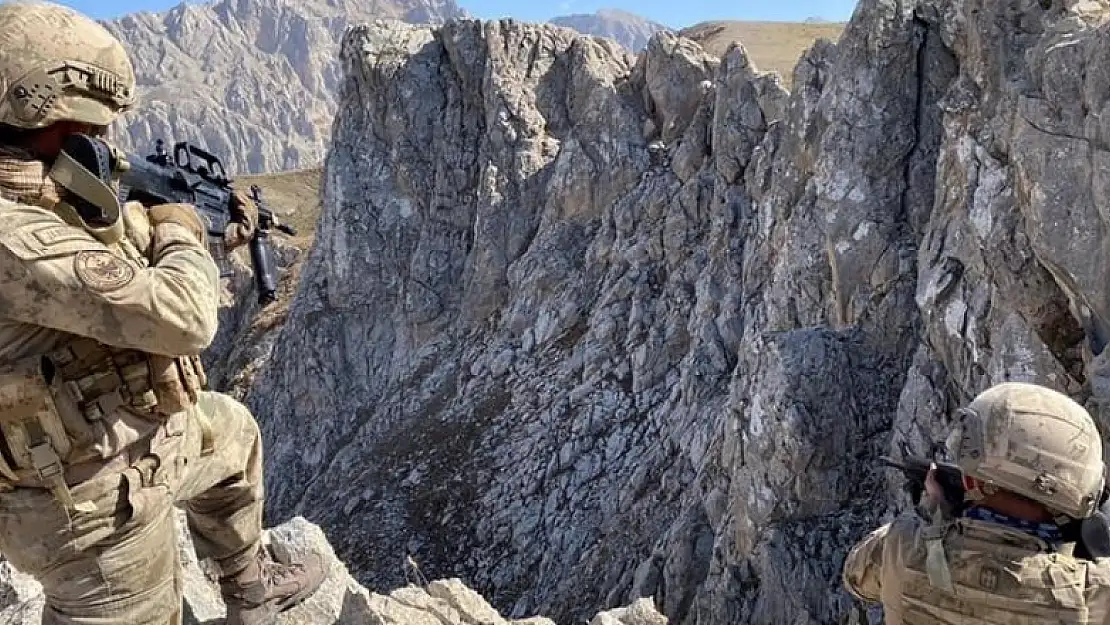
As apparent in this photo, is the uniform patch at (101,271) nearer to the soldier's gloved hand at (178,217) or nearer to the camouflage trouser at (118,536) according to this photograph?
the soldier's gloved hand at (178,217)

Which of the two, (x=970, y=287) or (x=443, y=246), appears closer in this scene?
(x=970, y=287)

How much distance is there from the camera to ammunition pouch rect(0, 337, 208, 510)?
3.33 metres

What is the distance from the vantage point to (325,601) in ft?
18.6

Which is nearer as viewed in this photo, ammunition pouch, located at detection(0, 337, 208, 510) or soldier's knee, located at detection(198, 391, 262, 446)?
ammunition pouch, located at detection(0, 337, 208, 510)

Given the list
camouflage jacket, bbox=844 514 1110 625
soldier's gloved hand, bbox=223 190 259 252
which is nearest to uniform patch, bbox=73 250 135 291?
soldier's gloved hand, bbox=223 190 259 252

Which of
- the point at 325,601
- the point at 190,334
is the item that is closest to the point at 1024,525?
the point at 190,334

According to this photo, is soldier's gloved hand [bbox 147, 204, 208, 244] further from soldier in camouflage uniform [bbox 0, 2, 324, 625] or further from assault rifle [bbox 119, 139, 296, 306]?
assault rifle [bbox 119, 139, 296, 306]

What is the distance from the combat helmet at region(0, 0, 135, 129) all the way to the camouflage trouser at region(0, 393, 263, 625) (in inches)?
56.1

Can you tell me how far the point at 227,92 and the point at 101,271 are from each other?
185121 millimetres

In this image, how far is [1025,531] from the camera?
3.30m

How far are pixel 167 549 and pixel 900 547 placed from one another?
326cm

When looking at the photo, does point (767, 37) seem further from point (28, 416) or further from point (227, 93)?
point (227, 93)

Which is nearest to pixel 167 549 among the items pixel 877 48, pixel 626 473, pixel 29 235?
pixel 29 235

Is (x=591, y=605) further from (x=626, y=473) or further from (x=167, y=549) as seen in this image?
(x=167, y=549)
